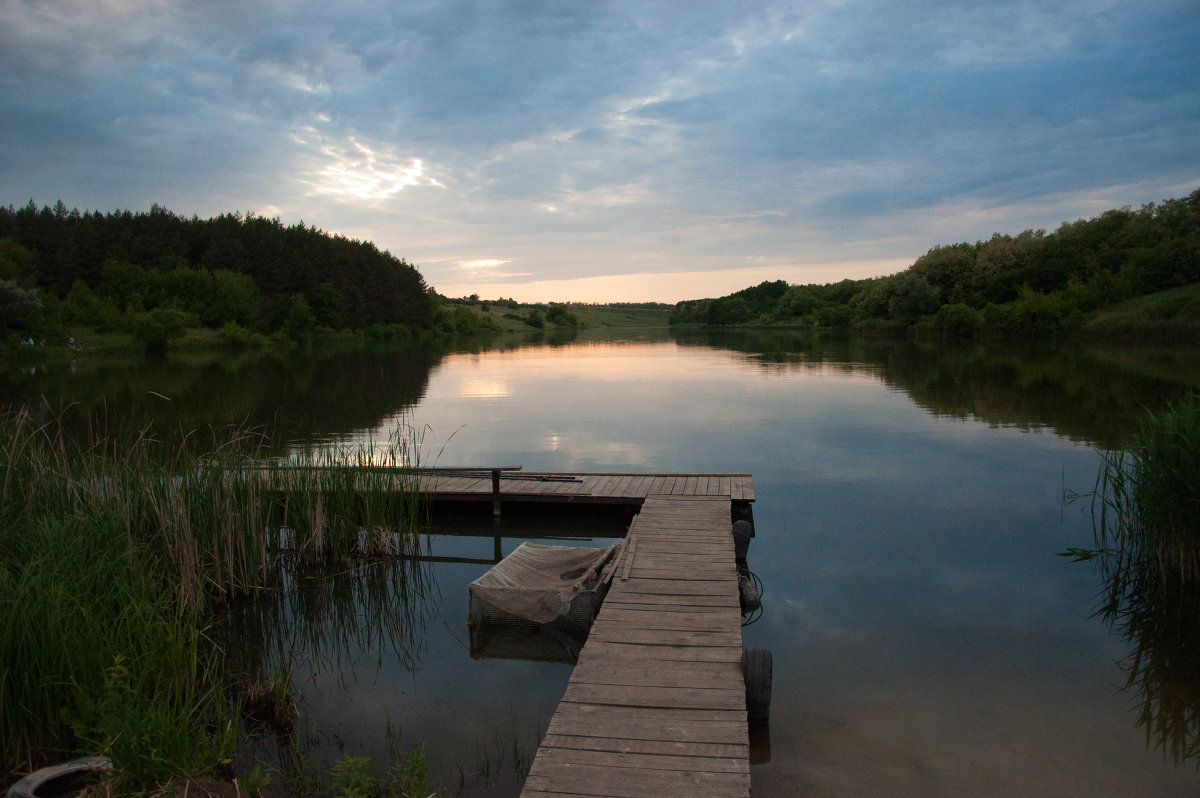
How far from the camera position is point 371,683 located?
6039 millimetres

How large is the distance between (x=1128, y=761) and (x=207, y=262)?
238 ft

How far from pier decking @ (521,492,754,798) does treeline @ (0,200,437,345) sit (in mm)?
47009

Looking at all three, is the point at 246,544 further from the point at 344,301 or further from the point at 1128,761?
the point at 344,301

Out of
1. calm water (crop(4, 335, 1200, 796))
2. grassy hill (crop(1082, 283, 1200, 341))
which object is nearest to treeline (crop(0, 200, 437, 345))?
calm water (crop(4, 335, 1200, 796))

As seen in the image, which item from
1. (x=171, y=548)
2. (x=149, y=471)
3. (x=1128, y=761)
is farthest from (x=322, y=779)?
(x=1128, y=761)

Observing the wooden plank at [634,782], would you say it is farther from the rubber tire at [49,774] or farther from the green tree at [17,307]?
the green tree at [17,307]

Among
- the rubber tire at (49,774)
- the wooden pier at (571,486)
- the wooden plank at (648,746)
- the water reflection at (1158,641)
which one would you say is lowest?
the water reflection at (1158,641)

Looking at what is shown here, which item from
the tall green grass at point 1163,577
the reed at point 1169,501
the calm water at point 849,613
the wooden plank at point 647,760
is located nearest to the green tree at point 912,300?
the calm water at point 849,613

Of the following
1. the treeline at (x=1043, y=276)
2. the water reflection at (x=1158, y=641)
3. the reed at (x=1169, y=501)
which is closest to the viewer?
the water reflection at (x=1158, y=641)

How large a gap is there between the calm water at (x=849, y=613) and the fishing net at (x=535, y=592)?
42 centimetres

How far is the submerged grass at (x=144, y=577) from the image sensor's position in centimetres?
412

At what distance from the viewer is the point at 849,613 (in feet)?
24.0

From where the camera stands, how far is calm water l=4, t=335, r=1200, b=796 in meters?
4.90

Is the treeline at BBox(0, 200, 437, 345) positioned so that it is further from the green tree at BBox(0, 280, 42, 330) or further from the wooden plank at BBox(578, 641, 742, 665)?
the wooden plank at BBox(578, 641, 742, 665)
